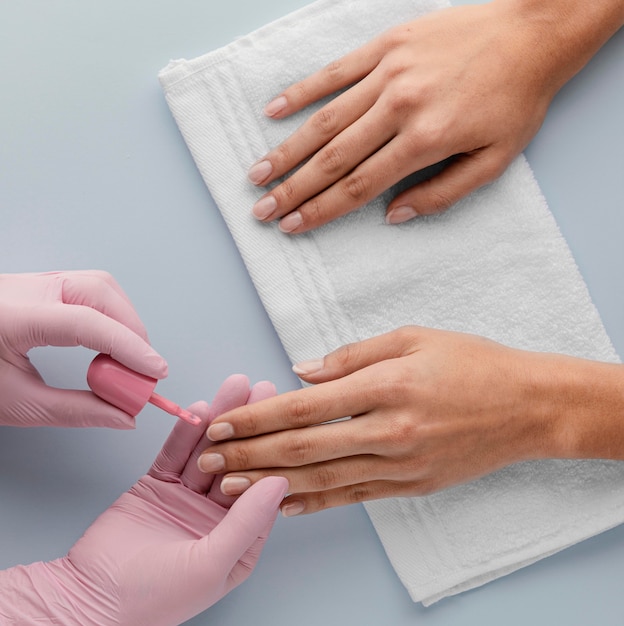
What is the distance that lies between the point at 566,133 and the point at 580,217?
13 cm

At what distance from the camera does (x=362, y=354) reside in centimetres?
92

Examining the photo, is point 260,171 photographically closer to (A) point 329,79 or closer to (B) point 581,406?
(A) point 329,79

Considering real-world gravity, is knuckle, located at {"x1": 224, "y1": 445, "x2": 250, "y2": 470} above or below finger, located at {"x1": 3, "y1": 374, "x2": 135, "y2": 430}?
below

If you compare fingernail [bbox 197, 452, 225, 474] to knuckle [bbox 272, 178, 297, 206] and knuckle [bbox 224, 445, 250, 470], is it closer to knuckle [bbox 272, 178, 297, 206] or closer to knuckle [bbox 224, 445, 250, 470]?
knuckle [bbox 224, 445, 250, 470]

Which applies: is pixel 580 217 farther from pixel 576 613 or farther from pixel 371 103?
pixel 576 613

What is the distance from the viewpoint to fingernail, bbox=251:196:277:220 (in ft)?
3.19

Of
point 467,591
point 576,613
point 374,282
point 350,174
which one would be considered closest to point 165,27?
point 350,174

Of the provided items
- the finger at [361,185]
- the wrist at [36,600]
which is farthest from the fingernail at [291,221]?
the wrist at [36,600]

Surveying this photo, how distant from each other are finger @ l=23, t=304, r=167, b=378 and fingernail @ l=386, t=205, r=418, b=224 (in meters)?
0.38

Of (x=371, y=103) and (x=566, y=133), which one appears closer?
(x=371, y=103)

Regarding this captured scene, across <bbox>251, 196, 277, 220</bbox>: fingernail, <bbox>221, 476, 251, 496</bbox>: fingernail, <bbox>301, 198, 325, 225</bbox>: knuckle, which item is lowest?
<bbox>221, 476, 251, 496</bbox>: fingernail

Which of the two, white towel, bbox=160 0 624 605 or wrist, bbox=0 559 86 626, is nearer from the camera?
wrist, bbox=0 559 86 626

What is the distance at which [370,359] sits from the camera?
92cm

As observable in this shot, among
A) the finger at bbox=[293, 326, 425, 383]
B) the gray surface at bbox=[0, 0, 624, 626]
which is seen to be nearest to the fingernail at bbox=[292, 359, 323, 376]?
the finger at bbox=[293, 326, 425, 383]
